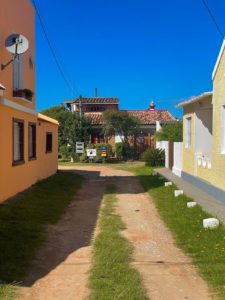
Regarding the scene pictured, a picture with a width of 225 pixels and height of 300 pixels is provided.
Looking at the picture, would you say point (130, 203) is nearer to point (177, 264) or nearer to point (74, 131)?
point (177, 264)

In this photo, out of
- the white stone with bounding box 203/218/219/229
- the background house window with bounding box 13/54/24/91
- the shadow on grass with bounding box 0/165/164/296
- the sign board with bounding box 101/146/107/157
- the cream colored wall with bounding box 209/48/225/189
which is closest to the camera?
the shadow on grass with bounding box 0/165/164/296

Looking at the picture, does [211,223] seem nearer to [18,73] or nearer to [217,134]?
[217,134]

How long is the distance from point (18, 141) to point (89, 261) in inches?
308

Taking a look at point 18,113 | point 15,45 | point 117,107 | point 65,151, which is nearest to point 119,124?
point 65,151

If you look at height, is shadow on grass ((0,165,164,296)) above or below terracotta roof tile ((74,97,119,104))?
below

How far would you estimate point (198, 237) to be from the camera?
7.77 meters

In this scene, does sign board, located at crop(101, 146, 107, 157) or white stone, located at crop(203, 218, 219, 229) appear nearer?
white stone, located at crop(203, 218, 219, 229)

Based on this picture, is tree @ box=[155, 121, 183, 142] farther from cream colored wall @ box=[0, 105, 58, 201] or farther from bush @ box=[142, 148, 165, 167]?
cream colored wall @ box=[0, 105, 58, 201]

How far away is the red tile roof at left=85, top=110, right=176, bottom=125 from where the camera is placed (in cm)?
3716

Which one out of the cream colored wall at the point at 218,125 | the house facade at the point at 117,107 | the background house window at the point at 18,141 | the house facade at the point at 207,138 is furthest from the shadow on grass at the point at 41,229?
the house facade at the point at 117,107

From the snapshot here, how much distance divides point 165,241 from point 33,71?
997 cm

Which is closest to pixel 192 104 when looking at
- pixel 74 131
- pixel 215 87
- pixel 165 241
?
pixel 215 87

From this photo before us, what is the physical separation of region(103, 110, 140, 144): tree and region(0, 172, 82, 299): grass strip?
17.6 meters

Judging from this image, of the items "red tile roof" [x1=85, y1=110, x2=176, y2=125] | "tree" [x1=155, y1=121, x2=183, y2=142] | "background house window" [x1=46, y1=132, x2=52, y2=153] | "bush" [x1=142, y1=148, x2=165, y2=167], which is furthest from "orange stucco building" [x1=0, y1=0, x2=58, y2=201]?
"red tile roof" [x1=85, y1=110, x2=176, y2=125]
